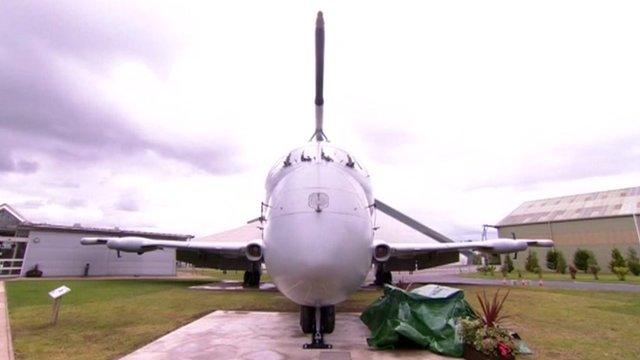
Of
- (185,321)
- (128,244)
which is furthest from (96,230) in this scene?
(185,321)

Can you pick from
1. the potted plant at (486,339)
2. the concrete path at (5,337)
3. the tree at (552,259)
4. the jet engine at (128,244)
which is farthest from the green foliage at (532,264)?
the concrete path at (5,337)

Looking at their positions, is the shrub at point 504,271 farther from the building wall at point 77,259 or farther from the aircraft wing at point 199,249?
the building wall at point 77,259

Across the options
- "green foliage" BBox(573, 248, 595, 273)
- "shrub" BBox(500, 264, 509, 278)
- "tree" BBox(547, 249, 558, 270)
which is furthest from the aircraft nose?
"tree" BBox(547, 249, 558, 270)

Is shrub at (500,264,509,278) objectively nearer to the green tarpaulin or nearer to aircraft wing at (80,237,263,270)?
aircraft wing at (80,237,263,270)

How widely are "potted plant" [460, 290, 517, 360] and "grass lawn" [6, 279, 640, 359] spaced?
1046 millimetres

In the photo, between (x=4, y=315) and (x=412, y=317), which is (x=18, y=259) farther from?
(x=412, y=317)

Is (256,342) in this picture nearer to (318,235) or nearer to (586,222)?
(318,235)

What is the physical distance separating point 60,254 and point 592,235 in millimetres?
56154

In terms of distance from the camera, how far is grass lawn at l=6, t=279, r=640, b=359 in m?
6.55

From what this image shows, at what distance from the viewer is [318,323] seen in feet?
19.6

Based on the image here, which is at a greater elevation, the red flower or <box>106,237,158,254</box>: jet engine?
<box>106,237,158,254</box>: jet engine

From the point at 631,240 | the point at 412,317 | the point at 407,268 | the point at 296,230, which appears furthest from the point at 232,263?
the point at 631,240

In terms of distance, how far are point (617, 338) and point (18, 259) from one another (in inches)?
1326

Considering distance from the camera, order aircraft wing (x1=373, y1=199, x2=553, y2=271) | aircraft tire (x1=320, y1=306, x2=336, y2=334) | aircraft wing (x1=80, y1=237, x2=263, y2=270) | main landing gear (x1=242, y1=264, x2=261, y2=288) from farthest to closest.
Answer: main landing gear (x1=242, y1=264, x2=261, y2=288) → aircraft wing (x1=80, y1=237, x2=263, y2=270) → aircraft wing (x1=373, y1=199, x2=553, y2=271) → aircraft tire (x1=320, y1=306, x2=336, y2=334)
